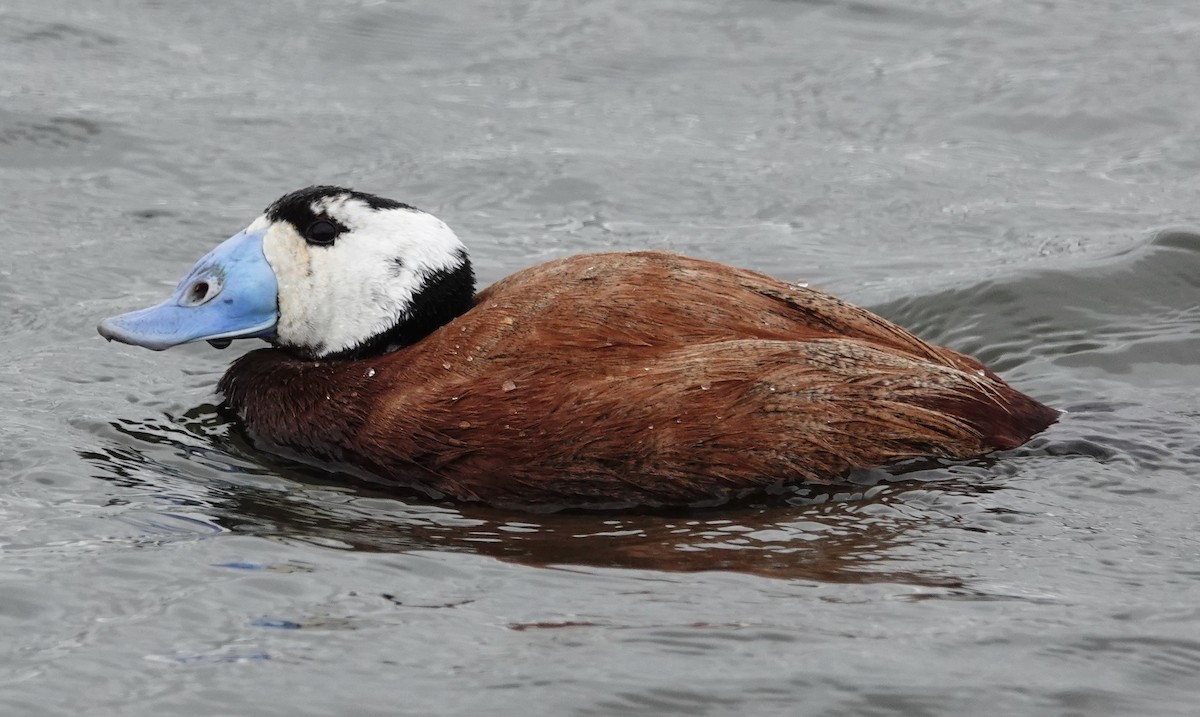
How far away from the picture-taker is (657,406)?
18.2 ft

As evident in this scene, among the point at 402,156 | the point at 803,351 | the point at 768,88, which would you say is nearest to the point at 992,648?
the point at 803,351

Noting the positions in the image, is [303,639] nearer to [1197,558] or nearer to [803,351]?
[803,351]

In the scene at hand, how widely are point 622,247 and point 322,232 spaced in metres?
2.95

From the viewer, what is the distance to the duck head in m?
6.34

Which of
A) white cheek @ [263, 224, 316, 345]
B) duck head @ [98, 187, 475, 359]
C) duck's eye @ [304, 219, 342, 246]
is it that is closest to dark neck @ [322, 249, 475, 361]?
duck head @ [98, 187, 475, 359]

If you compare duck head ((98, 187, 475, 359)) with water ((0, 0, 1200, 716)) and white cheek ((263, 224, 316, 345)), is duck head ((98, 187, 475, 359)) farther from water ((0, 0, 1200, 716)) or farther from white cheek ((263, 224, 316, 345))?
water ((0, 0, 1200, 716))

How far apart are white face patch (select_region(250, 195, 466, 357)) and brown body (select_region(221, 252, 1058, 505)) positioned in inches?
13.9

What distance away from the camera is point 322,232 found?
21.1ft

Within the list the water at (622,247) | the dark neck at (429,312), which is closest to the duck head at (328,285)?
the dark neck at (429,312)

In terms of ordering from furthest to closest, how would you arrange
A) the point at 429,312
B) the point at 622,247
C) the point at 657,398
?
1. the point at 622,247
2. the point at 429,312
3. the point at 657,398

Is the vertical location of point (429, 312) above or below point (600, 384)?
above

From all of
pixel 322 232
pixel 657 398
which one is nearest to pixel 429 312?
pixel 322 232

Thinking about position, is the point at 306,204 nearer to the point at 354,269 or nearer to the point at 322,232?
the point at 322,232

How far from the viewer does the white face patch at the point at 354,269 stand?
6.33 m
